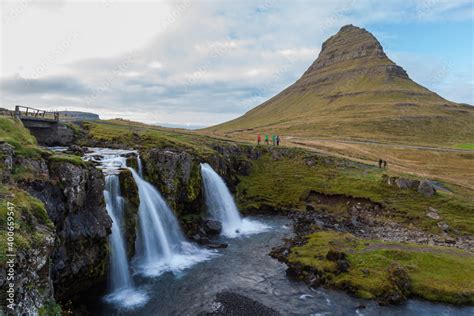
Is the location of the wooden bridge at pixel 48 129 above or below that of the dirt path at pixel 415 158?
above

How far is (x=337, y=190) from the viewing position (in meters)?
61.9

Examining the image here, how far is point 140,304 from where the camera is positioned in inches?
1088

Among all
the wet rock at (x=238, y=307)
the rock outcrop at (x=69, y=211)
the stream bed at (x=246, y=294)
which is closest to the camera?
the rock outcrop at (x=69, y=211)

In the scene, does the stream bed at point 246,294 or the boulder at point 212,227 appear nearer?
the stream bed at point 246,294

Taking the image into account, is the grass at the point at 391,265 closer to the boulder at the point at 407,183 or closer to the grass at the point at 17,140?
the boulder at the point at 407,183

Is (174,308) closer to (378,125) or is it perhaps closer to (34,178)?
(34,178)

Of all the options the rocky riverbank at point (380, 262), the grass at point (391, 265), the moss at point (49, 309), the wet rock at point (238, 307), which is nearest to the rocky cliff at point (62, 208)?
the moss at point (49, 309)

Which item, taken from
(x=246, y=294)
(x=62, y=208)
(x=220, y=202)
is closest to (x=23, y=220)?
(x=62, y=208)

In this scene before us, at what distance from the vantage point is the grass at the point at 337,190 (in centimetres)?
5122

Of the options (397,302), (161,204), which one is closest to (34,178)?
(161,204)

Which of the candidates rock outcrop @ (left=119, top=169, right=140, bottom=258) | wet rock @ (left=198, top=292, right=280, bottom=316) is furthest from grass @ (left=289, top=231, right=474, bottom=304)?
rock outcrop @ (left=119, top=169, right=140, bottom=258)

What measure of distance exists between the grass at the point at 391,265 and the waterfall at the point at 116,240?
1691 centimetres

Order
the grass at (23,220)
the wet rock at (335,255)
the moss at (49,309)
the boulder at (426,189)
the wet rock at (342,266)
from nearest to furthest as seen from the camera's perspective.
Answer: the moss at (49,309), the grass at (23,220), the wet rock at (342,266), the wet rock at (335,255), the boulder at (426,189)

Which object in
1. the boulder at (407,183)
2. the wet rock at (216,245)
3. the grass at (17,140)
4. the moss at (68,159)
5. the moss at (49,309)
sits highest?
the grass at (17,140)
